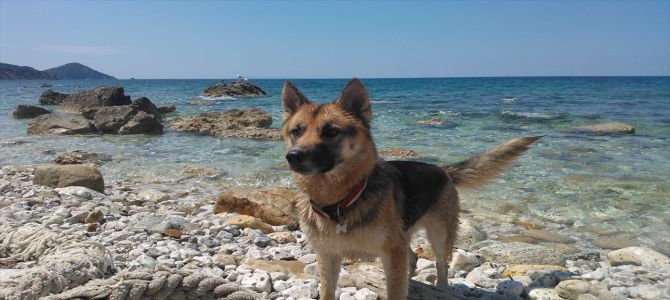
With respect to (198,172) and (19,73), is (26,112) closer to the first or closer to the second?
(198,172)

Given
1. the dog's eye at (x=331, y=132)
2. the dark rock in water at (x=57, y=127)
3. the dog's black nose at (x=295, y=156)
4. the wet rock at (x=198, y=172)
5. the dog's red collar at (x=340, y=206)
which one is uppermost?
the dog's eye at (x=331, y=132)

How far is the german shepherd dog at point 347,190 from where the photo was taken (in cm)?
374

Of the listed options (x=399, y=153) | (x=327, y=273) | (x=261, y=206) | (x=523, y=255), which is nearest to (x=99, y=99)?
(x=399, y=153)

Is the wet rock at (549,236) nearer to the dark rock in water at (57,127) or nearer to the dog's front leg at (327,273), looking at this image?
the dog's front leg at (327,273)

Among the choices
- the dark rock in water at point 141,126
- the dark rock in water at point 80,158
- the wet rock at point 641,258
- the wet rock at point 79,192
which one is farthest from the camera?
the dark rock in water at point 141,126

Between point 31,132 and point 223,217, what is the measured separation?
16507 millimetres

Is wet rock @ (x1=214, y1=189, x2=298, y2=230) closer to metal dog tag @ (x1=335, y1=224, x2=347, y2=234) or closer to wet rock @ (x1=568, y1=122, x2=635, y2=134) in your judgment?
metal dog tag @ (x1=335, y1=224, x2=347, y2=234)

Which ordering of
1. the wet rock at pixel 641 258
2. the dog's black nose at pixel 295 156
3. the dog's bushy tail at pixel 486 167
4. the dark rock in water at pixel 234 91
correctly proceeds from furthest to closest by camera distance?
the dark rock in water at pixel 234 91, the wet rock at pixel 641 258, the dog's bushy tail at pixel 486 167, the dog's black nose at pixel 295 156

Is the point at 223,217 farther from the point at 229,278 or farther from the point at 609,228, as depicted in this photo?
the point at 609,228

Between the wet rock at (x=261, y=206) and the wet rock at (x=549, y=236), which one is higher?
the wet rock at (x=261, y=206)

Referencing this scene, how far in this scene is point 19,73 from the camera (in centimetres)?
15600

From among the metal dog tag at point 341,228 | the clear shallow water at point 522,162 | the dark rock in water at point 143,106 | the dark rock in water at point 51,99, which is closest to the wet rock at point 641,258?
the clear shallow water at point 522,162

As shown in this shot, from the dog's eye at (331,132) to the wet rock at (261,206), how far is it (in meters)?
3.70

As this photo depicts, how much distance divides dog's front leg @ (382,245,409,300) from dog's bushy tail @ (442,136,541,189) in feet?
5.33
